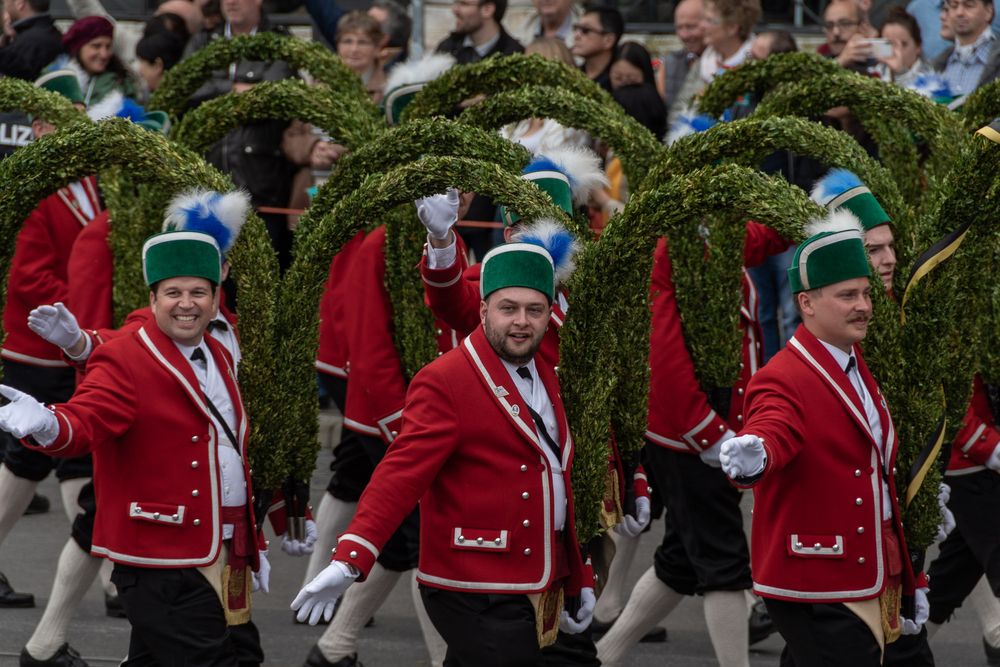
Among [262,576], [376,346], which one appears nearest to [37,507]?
[376,346]

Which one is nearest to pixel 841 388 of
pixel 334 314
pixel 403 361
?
pixel 403 361

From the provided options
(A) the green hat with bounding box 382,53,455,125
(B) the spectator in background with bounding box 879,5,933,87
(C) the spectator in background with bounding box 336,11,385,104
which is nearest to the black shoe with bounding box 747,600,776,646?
(A) the green hat with bounding box 382,53,455,125

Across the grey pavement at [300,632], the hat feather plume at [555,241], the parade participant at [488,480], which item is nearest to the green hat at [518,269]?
the parade participant at [488,480]

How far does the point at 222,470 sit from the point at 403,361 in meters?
1.39

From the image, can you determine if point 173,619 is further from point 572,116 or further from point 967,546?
point 967,546

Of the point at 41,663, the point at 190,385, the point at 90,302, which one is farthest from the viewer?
the point at 90,302

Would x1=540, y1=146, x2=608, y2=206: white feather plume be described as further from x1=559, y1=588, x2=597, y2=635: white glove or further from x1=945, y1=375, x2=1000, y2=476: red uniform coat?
x1=559, y1=588, x2=597, y2=635: white glove

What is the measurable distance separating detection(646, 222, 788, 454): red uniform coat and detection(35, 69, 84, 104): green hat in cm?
321

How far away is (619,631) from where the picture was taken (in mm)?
7039

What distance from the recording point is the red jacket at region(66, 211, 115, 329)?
7637mm

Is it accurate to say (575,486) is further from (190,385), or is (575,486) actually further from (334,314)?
(334,314)

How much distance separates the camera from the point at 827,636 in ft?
18.1

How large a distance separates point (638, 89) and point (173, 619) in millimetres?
5356

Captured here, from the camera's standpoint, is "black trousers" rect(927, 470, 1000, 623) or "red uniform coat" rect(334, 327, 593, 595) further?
"black trousers" rect(927, 470, 1000, 623)
